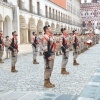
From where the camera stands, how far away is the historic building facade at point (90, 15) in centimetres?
6245

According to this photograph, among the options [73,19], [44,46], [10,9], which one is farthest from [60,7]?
[44,46]

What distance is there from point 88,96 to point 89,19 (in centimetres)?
5921

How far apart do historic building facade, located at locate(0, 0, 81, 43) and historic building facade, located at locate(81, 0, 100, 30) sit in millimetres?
11217

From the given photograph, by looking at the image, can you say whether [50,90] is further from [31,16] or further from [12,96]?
[31,16]

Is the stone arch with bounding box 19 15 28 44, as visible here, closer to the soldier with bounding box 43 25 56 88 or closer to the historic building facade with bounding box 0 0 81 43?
the historic building facade with bounding box 0 0 81 43

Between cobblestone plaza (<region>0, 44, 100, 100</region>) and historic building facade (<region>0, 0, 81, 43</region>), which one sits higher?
historic building facade (<region>0, 0, 81, 43</region>)

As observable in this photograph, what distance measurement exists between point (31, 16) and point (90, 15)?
36.5 metres

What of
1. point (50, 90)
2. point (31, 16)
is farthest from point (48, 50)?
point (31, 16)

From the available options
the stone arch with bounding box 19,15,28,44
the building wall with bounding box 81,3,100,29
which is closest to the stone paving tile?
the stone arch with bounding box 19,15,28,44

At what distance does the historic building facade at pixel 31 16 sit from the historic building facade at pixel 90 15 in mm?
11217

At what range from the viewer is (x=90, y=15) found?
63219 mm

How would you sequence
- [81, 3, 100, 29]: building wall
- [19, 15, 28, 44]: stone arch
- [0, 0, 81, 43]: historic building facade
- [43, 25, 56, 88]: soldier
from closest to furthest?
[43, 25, 56, 88]: soldier → [0, 0, 81, 43]: historic building facade → [19, 15, 28, 44]: stone arch → [81, 3, 100, 29]: building wall

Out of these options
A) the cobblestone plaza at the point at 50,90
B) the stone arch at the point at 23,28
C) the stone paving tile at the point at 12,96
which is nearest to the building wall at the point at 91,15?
the stone arch at the point at 23,28

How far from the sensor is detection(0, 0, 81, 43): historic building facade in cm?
2400
